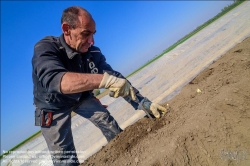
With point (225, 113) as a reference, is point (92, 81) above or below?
above

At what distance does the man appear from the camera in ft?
6.39

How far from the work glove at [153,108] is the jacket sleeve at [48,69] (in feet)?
5.22

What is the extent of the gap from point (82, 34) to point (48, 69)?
0.78 meters

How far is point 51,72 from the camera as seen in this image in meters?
1.93

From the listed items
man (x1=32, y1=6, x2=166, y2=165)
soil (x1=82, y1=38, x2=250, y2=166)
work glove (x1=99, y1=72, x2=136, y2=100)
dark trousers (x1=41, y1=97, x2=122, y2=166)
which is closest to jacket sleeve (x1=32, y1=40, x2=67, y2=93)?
man (x1=32, y1=6, x2=166, y2=165)

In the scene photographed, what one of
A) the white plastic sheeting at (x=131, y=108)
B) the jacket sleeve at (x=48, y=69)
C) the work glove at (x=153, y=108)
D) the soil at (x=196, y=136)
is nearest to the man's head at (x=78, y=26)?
the jacket sleeve at (x=48, y=69)

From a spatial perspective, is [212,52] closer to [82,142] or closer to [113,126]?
[113,126]

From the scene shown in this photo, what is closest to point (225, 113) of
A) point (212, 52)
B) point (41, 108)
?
point (41, 108)

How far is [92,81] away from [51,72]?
A: 19.1 inches

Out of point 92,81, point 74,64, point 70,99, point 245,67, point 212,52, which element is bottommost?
point 212,52

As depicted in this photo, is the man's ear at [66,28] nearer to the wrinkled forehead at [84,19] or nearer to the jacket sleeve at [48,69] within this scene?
the wrinkled forehead at [84,19]

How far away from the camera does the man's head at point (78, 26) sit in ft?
7.63

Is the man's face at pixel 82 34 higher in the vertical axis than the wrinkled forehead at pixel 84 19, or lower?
lower

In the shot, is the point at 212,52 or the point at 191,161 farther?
the point at 212,52
